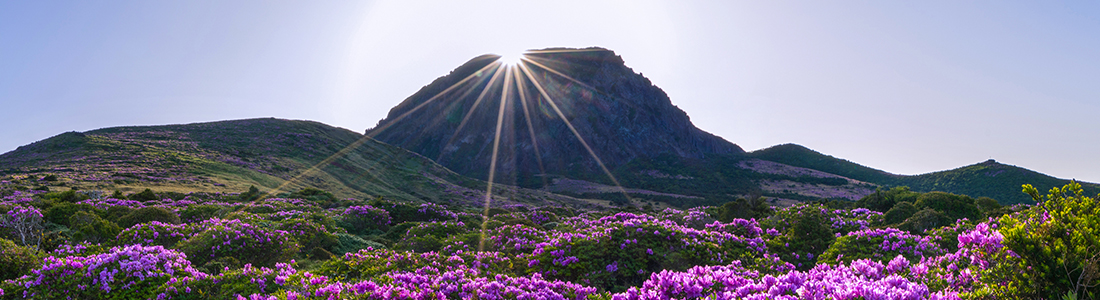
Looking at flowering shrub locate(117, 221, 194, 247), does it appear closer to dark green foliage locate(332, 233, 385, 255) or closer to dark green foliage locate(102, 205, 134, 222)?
dark green foliage locate(332, 233, 385, 255)

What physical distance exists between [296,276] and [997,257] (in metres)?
7.67

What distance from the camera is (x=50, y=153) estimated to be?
38219 mm

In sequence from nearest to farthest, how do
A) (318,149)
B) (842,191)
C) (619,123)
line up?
1. (318,149)
2. (842,191)
3. (619,123)

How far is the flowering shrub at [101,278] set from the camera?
5348mm

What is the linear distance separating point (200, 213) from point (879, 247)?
21.0m

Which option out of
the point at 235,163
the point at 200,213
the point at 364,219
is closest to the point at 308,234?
the point at 364,219

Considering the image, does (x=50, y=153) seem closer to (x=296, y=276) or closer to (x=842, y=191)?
(x=296, y=276)

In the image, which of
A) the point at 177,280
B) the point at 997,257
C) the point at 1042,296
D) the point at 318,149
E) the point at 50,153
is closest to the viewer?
the point at 1042,296

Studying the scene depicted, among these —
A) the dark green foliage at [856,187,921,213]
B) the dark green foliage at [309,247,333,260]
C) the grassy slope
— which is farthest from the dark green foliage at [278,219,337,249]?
the grassy slope

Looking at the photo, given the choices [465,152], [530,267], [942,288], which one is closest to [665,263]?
[530,267]

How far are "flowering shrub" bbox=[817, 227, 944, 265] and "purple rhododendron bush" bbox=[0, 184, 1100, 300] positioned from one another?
3 cm

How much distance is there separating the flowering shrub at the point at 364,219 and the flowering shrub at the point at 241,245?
617 cm

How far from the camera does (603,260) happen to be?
7.34 metres

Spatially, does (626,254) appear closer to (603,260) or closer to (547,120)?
(603,260)
